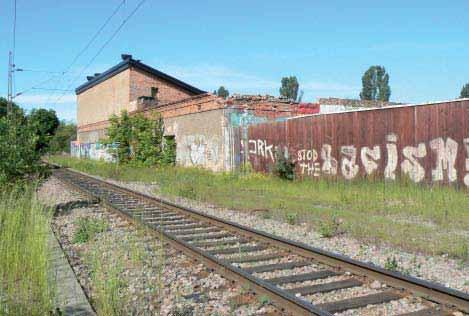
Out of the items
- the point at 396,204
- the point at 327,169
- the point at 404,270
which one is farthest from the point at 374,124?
the point at 404,270

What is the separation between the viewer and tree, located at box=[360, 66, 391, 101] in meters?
86.9

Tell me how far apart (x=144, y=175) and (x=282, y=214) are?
574 inches

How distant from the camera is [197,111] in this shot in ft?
84.3

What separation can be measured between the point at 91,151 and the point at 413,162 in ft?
135

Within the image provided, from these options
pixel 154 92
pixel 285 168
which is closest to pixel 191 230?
pixel 285 168

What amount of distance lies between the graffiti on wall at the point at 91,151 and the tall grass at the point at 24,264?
111 feet

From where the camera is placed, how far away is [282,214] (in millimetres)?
11328

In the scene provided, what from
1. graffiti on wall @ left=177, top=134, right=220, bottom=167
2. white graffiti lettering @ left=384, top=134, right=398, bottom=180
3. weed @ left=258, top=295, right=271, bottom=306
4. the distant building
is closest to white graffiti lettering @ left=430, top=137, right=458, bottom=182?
white graffiti lettering @ left=384, top=134, right=398, bottom=180

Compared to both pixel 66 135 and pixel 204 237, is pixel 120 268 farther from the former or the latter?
pixel 66 135

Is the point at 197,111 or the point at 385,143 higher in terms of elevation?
the point at 197,111

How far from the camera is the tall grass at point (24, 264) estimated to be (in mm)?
4445

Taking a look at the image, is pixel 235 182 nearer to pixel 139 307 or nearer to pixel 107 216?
pixel 107 216

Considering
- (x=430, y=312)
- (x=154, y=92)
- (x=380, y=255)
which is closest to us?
(x=430, y=312)

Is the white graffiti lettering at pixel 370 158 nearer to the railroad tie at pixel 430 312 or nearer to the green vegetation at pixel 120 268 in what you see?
the green vegetation at pixel 120 268
